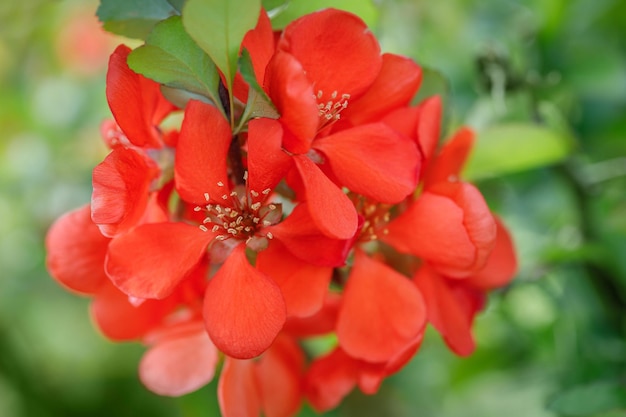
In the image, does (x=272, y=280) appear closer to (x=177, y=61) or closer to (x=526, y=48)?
(x=177, y=61)

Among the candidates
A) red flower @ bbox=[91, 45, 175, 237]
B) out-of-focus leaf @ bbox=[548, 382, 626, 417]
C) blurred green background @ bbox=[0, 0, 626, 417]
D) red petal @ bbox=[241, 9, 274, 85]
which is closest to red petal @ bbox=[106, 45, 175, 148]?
red flower @ bbox=[91, 45, 175, 237]

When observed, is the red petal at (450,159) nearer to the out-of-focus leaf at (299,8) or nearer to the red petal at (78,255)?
the out-of-focus leaf at (299,8)

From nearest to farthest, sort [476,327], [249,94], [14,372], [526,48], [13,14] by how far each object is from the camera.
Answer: [249,94] → [526,48] → [13,14] → [476,327] → [14,372]

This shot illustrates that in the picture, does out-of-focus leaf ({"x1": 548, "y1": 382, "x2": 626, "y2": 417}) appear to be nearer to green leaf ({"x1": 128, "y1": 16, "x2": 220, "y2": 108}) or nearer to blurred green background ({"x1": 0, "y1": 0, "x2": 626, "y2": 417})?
blurred green background ({"x1": 0, "y1": 0, "x2": 626, "y2": 417})

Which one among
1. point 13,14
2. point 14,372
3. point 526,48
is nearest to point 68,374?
point 14,372

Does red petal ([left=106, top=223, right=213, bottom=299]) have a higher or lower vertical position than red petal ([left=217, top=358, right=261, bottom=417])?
higher

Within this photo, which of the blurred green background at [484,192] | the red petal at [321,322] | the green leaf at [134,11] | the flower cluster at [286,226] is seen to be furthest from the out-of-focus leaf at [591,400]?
the green leaf at [134,11]

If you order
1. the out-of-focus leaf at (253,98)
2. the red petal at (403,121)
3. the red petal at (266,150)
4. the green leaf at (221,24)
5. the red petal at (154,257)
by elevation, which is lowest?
the red petal at (154,257)
